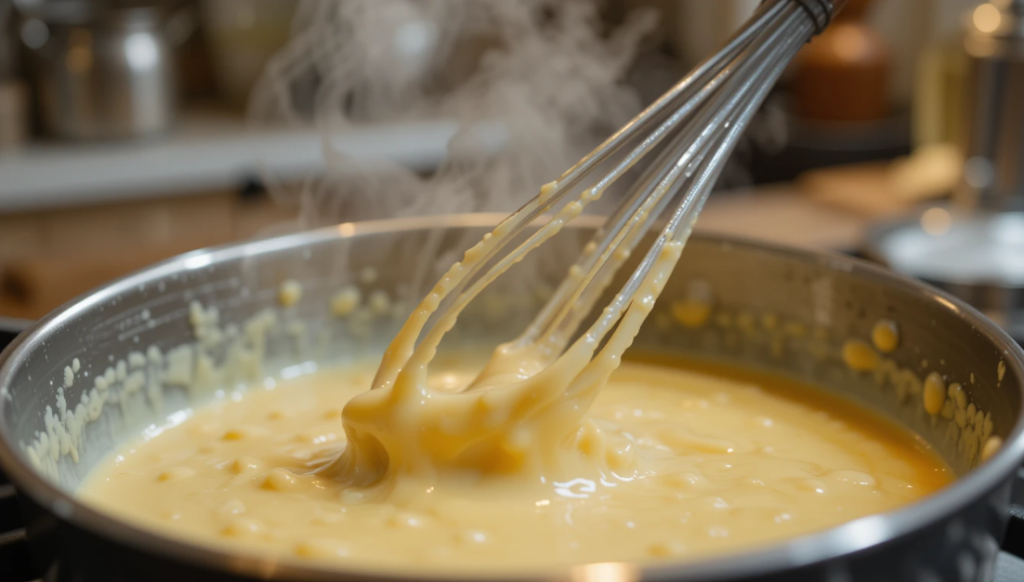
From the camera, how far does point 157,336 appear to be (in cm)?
85

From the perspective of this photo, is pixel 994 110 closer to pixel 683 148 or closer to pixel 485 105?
pixel 485 105

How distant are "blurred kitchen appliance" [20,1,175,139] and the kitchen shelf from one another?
49 mm

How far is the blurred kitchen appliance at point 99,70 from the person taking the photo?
187cm

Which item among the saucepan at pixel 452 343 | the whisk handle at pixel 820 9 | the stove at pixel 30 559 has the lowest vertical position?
the stove at pixel 30 559

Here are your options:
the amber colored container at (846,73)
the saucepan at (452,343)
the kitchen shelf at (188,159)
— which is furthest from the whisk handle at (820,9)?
the amber colored container at (846,73)

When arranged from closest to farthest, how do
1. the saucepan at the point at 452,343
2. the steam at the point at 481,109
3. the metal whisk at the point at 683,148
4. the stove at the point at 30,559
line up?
the saucepan at the point at 452,343
the stove at the point at 30,559
the metal whisk at the point at 683,148
the steam at the point at 481,109

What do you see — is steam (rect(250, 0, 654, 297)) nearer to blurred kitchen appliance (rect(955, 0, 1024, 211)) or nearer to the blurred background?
the blurred background

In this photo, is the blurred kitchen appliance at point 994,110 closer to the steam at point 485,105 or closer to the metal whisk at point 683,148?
the steam at point 485,105

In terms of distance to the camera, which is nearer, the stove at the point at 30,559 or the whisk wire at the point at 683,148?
the stove at the point at 30,559

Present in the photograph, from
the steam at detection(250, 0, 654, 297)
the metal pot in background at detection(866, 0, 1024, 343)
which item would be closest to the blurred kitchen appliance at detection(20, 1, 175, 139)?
the steam at detection(250, 0, 654, 297)

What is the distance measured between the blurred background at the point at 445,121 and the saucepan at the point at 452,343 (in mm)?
136

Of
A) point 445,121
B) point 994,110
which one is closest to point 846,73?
point 994,110

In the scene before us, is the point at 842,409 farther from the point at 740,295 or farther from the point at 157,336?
the point at 157,336

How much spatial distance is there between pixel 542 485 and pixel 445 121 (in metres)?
1.53
